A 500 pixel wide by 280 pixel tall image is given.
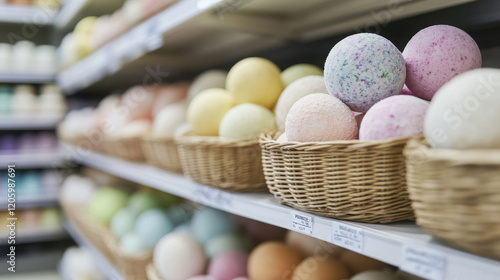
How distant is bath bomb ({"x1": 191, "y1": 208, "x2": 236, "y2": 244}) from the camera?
1722 mm

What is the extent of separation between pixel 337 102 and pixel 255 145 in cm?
33

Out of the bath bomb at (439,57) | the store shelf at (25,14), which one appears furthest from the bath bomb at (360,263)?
the store shelf at (25,14)

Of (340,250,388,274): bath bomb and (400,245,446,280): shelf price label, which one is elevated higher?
(400,245,446,280): shelf price label

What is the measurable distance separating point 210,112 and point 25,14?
3.38 m

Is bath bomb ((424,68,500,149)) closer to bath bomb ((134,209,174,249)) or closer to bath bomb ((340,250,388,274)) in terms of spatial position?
bath bomb ((340,250,388,274))

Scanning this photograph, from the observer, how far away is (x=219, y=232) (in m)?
1.72

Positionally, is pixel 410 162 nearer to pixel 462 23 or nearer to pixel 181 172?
pixel 462 23

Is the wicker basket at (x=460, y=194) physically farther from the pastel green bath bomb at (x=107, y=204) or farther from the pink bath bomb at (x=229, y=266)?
the pastel green bath bomb at (x=107, y=204)

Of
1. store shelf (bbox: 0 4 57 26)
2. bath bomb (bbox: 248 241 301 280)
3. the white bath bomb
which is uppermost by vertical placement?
store shelf (bbox: 0 4 57 26)

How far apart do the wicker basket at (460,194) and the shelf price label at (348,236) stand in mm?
152

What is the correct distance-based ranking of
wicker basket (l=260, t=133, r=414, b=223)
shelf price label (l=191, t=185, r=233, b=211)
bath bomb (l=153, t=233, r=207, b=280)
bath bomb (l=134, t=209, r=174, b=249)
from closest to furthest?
wicker basket (l=260, t=133, r=414, b=223) → shelf price label (l=191, t=185, r=233, b=211) → bath bomb (l=153, t=233, r=207, b=280) → bath bomb (l=134, t=209, r=174, b=249)

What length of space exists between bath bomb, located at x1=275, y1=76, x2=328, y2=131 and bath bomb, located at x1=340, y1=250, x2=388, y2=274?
1.37 feet

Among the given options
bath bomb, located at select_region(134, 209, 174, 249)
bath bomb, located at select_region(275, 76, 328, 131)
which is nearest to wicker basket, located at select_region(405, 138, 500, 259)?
bath bomb, located at select_region(275, 76, 328, 131)

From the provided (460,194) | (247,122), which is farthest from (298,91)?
(460,194)
